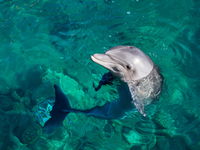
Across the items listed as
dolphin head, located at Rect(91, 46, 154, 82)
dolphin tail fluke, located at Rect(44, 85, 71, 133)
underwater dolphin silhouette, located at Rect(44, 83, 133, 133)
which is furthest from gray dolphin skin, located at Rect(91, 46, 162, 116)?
dolphin tail fluke, located at Rect(44, 85, 71, 133)

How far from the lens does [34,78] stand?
318 inches

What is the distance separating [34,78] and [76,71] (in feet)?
4.14

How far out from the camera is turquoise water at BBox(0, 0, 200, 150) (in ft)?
20.7

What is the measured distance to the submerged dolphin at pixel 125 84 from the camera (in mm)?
4715

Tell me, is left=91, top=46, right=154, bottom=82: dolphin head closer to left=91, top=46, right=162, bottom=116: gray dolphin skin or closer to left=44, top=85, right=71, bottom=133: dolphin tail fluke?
left=91, top=46, right=162, bottom=116: gray dolphin skin

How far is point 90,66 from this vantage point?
24.8ft

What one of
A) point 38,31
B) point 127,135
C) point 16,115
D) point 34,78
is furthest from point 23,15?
point 127,135

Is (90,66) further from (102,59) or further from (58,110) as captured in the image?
(102,59)

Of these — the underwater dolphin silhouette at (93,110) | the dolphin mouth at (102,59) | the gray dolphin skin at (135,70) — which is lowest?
the underwater dolphin silhouette at (93,110)

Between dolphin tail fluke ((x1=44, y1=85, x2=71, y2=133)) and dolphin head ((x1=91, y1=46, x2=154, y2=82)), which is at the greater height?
dolphin head ((x1=91, y1=46, x2=154, y2=82))

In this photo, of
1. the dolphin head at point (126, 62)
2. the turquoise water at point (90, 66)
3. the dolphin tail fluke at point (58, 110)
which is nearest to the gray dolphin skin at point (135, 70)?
the dolphin head at point (126, 62)

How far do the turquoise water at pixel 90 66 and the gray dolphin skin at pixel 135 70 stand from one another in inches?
31.7

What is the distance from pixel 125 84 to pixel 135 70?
0.59 metres

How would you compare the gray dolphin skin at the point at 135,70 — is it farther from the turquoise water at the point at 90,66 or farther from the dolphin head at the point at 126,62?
the turquoise water at the point at 90,66
